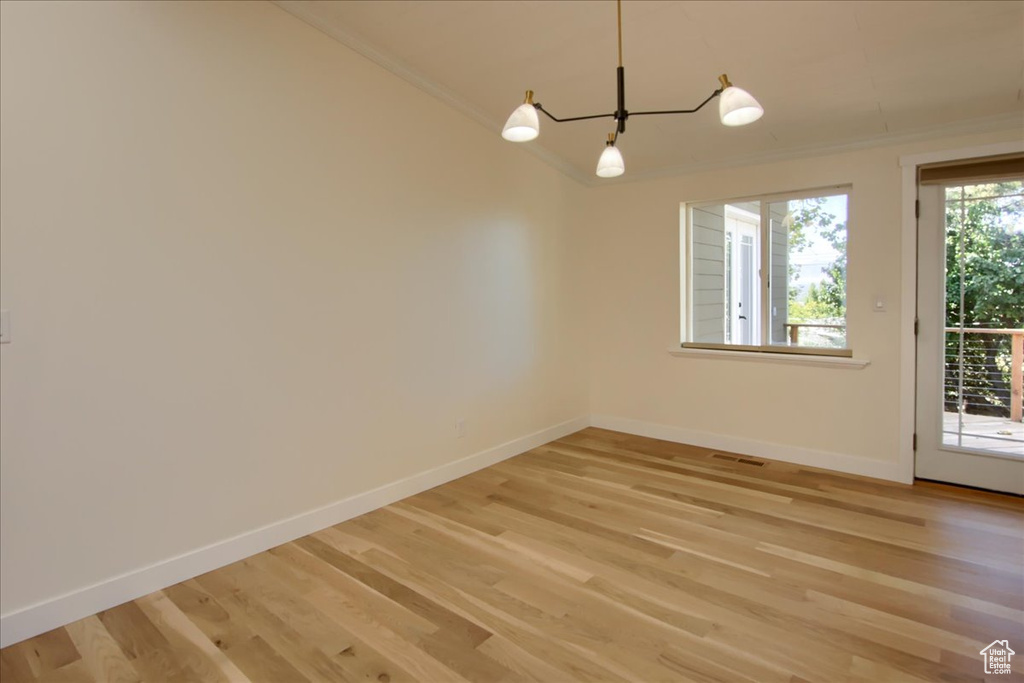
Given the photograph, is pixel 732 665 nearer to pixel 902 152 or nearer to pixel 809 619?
pixel 809 619

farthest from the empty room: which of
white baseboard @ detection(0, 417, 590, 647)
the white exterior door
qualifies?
the white exterior door

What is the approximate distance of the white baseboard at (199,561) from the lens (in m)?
1.98

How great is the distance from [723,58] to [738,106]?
1368 millimetres

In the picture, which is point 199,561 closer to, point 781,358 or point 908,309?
point 781,358

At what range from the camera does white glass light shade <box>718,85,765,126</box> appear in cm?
175

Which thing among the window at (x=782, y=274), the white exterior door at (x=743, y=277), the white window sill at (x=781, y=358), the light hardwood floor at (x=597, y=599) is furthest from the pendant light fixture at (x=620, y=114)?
the white exterior door at (x=743, y=277)

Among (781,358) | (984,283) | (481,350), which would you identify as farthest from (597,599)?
(984,283)

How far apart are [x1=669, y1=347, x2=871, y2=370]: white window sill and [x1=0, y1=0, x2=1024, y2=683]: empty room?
0.04m

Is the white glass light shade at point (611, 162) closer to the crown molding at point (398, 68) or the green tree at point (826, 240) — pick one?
the crown molding at point (398, 68)

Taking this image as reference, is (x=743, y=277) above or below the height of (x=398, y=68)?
below

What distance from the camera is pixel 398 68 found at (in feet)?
10.5

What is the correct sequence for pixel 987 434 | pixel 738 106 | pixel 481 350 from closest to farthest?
pixel 738 106 → pixel 987 434 → pixel 481 350

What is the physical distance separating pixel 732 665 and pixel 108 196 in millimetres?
2999

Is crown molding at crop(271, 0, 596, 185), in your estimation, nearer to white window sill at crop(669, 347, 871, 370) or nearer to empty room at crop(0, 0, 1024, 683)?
empty room at crop(0, 0, 1024, 683)
